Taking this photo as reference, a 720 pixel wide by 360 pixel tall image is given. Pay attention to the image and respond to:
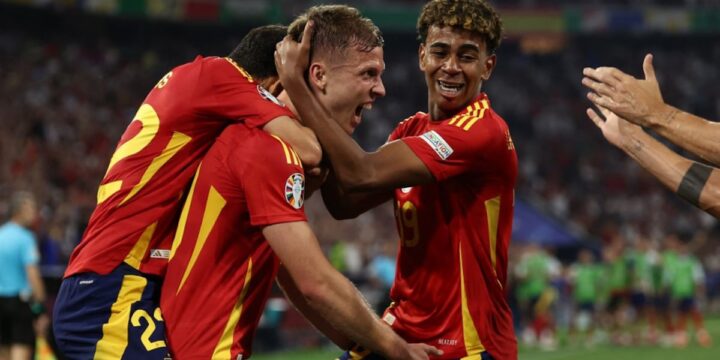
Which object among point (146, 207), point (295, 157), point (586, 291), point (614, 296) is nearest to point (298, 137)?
point (295, 157)

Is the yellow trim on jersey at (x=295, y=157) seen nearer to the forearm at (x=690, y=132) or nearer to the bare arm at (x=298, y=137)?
the bare arm at (x=298, y=137)

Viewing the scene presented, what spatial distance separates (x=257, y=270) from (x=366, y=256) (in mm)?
16639

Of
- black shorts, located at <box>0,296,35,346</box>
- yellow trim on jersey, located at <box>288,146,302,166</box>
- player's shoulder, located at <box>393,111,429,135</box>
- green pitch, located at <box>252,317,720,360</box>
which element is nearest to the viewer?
yellow trim on jersey, located at <box>288,146,302,166</box>

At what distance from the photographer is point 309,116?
14.7 feet

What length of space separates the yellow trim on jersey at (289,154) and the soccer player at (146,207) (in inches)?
3.4

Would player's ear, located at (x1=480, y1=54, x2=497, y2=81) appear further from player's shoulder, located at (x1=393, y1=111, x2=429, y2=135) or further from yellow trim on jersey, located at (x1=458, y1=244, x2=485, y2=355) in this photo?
yellow trim on jersey, located at (x1=458, y1=244, x2=485, y2=355)

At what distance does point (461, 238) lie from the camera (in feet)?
15.9

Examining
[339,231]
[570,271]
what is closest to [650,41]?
[570,271]

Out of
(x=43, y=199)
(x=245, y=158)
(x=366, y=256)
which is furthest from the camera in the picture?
(x=366, y=256)

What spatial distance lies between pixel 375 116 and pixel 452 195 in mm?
27189

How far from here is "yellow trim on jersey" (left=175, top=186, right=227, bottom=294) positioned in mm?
4074

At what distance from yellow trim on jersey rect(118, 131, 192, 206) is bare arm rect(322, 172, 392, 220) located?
0.78 meters

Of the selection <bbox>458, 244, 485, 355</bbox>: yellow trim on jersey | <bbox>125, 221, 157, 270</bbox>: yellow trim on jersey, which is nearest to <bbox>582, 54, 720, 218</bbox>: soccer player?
<bbox>458, 244, 485, 355</bbox>: yellow trim on jersey

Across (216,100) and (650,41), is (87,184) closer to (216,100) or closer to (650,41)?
(216,100)
